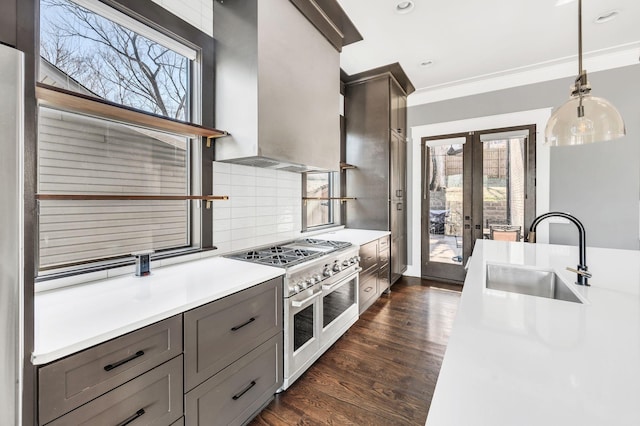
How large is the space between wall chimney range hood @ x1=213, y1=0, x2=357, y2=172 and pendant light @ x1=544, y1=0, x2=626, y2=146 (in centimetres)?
182

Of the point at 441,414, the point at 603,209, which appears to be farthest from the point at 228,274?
the point at 603,209

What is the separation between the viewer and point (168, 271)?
5.49 feet

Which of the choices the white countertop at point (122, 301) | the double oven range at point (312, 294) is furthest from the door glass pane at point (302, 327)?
the white countertop at point (122, 301)

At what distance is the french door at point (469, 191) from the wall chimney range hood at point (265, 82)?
276 cm

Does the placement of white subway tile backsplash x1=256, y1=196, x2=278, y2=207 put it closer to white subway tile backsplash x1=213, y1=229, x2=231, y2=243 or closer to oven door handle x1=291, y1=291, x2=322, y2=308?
Result: white subway tile backsplash x1=213, y1=229, x2=231, y2=243

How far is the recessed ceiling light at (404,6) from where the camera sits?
94.3 inches

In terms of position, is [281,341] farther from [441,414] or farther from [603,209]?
[603,209]

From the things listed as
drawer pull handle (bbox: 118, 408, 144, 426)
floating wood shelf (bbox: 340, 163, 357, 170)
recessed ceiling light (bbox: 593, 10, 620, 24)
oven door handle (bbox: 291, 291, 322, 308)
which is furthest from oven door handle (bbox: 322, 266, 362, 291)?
recessed ceiling light (bbox: 593, 10, 620, 24)

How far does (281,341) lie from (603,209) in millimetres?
4106

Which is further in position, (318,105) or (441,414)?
(318,105)

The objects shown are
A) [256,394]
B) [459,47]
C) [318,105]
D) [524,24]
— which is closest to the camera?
[256,394]

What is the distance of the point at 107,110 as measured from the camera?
1390 millimetres

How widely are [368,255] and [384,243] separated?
583 millimetres

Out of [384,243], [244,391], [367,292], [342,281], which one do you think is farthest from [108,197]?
[384,243]
